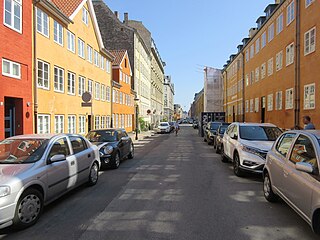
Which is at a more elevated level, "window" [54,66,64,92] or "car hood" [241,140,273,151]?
"window" [54,66,64,92]

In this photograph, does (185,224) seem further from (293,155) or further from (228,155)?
(228,155)

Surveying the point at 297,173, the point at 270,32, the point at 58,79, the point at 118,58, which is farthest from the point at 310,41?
the point at 118,58

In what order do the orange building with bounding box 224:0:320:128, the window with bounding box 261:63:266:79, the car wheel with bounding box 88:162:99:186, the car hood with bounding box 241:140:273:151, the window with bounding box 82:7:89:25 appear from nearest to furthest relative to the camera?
the car wheel with bounding box 88:162:99:186, the car hood with bounding box 241:140:273:151, the orange building with bounding box 224:0:320:128, the window with bounding box 82:7:89:25, the window with bounding box 261:63:266:79

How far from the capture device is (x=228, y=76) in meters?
49.8

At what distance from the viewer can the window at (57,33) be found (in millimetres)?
16891

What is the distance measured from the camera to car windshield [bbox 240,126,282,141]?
956 centimetres

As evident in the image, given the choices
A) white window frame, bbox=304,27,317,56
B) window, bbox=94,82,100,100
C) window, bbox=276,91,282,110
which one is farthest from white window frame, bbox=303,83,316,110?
window, bbox=94,82,100,100

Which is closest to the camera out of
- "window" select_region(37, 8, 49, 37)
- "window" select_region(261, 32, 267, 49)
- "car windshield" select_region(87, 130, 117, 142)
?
"car windshield" select_region(87, 130, 117, 142)

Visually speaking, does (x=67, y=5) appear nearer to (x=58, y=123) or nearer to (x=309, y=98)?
(x=58, y=123)

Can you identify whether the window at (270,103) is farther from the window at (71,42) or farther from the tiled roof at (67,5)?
the tiled roof at (67,5)

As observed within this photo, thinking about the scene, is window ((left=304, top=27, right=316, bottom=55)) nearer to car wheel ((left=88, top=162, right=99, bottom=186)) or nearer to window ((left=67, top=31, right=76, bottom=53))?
car wheel ((left=88, top=162, right=99, bottom=186))

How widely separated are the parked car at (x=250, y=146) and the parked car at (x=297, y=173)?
2.04 meters

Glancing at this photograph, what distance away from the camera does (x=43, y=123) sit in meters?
15.5

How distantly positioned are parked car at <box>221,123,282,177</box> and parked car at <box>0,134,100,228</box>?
4.50 metres
